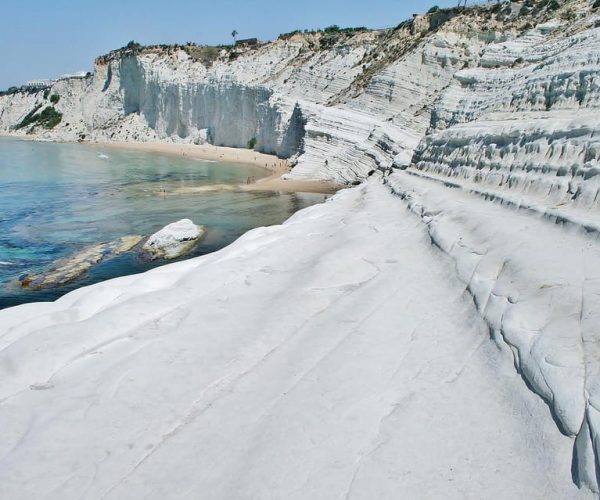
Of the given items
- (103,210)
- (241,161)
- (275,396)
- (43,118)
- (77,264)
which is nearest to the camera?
(275,396)

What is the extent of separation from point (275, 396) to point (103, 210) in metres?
21.0

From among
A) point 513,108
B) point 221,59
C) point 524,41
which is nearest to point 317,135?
point 524,41

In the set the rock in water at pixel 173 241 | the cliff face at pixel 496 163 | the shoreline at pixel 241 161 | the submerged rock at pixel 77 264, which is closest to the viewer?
the cliff face at pixel 496 163

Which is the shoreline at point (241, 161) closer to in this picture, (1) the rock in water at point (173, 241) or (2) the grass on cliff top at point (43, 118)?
(2) the grass on cliff top at point (43, 118)

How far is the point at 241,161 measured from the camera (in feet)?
148

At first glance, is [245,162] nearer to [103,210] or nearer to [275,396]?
[103,210]

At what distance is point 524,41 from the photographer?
73.6 ft

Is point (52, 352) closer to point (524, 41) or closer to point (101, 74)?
point (524, 41)

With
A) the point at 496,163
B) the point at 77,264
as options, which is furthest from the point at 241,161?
the point at 496,163

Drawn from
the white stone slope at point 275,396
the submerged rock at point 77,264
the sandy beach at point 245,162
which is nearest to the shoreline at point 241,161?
the sandy beach at point 245,162

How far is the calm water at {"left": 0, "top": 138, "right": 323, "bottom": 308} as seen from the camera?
47.0ft

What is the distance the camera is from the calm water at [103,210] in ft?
47.0

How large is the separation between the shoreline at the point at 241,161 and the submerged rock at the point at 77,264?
36.8ft

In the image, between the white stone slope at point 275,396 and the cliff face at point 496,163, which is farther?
the cliff face at point 496,163
